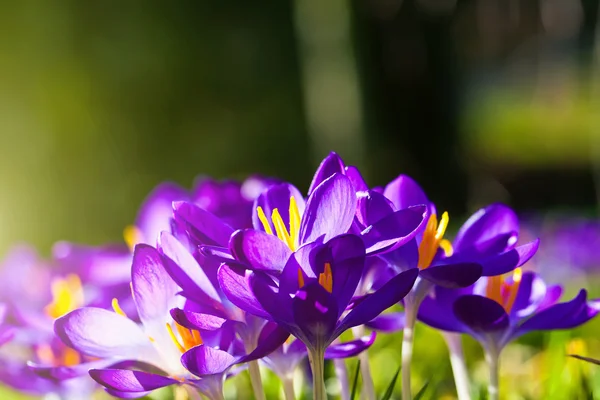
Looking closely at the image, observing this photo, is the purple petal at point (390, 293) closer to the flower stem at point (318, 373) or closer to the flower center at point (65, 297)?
the flower stem at point (318, 373)

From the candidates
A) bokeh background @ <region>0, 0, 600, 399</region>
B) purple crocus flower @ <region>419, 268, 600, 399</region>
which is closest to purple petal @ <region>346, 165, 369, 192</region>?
purple crocus flower @ <region>419, 268, 600, 399</region>

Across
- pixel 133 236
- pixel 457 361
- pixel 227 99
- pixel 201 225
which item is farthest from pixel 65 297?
pixel 227 99

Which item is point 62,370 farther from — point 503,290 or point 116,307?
point 503,290

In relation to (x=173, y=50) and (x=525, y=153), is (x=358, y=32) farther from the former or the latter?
(x=525, y=153)

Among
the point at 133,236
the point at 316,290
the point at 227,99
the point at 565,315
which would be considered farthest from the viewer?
the point at 227,99

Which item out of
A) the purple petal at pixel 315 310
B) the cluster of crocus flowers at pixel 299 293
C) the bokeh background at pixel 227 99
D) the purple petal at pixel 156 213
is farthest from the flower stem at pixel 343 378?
the bokeh background at pixel 227 99

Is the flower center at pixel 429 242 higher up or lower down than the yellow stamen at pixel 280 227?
lower down
